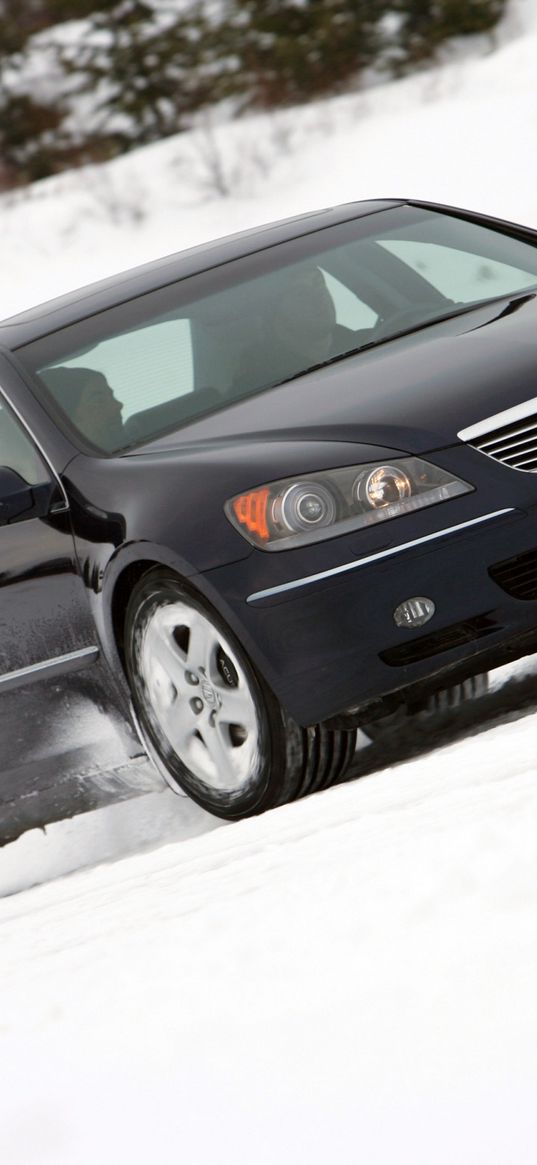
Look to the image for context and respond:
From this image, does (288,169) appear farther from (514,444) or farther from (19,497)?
(514,444)

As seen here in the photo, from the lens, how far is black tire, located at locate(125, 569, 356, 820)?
4.03m

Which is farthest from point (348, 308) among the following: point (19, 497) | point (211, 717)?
point (211, 717)

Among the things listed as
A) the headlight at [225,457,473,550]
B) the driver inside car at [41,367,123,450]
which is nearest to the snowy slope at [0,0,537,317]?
the driver inside car at [41,367,123,450]

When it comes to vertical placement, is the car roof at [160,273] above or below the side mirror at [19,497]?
above

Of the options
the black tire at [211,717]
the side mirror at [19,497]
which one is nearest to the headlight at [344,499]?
the black tire at [211,717]

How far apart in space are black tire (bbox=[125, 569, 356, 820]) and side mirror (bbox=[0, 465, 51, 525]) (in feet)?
1.52

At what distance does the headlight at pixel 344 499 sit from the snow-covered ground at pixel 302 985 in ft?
1.84

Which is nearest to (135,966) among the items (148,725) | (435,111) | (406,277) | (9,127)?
(148,725)

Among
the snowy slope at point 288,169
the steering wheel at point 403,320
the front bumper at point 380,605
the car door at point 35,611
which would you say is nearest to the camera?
the front bumper at point 380,605

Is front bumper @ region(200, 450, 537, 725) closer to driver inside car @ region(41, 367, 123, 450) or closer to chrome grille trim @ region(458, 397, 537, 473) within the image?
chrome grille trim @ region(458, 397, 537, 473)

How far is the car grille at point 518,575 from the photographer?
387 cm

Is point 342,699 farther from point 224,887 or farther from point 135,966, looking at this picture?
point 135,966

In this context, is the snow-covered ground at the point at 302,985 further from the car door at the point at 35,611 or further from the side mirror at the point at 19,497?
the side mirror at the point at 19,497

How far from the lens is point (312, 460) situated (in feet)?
12.9
